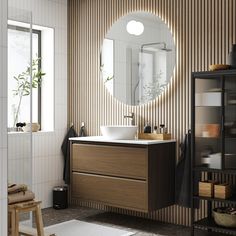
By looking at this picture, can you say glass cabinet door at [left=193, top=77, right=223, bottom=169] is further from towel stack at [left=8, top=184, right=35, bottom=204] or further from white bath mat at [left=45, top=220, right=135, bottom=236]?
towel stack at [left=8, top=184, right=35, bottom=204]

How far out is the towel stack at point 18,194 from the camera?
3.38 m

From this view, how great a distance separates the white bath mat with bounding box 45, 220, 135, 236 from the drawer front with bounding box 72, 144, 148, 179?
549mm

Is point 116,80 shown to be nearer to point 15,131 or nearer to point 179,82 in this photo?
point 179,82

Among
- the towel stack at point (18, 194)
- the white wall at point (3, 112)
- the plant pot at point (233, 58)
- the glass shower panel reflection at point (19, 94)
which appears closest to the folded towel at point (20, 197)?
the towel stack at point (18, 194)

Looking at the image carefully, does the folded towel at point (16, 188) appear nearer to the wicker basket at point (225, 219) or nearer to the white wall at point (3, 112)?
the white wall at point (3, 112)

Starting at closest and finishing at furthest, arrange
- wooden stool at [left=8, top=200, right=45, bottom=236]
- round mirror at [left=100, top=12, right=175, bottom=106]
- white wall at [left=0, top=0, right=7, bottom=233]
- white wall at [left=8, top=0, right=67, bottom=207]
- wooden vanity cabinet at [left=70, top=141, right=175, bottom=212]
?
white wall at [left=0, top=0, right=7, bottom=233], wooden stool at [left=8, top=200, right=45, bottom=236], wooden vanity cabinet at [left=70, top=141, right=175, bottom=212], round mirror at [left=100, top=12, right=175, bottom=106], white wall at [left=8, top=0, right=67, bottom=207]

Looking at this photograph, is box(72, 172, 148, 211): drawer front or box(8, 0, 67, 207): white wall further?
box(8, 0, 67, 207): white wall

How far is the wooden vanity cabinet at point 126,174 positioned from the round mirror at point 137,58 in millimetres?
698

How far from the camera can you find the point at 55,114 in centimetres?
532

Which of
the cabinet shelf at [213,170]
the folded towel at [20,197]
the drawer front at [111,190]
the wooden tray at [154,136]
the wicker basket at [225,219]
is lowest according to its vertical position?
the wicker basket at [225,219]

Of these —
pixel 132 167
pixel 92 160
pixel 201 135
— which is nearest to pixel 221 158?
pixel 201 135

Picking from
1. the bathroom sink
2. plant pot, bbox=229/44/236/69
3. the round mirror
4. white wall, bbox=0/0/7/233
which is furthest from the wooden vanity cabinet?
white wall, bbox=0/0/7/233

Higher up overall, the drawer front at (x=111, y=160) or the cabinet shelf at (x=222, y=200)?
the drawer front at (x=111, y=160)

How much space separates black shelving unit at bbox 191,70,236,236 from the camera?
382cm
